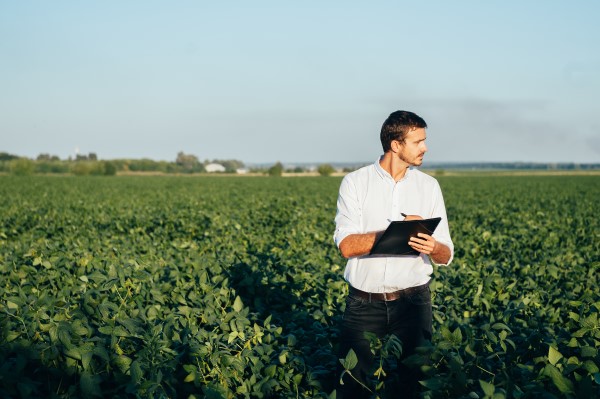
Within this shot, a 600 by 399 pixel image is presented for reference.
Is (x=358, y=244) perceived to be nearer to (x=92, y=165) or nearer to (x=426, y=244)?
(x=426, y=244)

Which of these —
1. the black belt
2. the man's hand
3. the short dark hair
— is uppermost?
the short dark hair

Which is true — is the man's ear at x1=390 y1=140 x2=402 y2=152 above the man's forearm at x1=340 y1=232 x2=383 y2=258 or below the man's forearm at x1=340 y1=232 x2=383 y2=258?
above

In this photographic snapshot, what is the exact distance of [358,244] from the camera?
3459 mm

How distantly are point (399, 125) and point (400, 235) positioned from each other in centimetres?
68

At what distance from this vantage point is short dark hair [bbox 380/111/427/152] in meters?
3.51

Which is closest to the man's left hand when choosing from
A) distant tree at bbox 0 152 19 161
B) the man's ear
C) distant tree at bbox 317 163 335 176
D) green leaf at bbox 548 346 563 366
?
the man's ear

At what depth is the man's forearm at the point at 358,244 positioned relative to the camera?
3449 millimetres

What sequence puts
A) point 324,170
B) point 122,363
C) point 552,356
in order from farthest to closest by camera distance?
point 324,170 → point 122,363 → point 552,356

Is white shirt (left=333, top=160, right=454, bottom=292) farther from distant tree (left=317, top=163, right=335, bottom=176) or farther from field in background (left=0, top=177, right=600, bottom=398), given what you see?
distant tree (left=317, top=163, right=335, bottom=176)

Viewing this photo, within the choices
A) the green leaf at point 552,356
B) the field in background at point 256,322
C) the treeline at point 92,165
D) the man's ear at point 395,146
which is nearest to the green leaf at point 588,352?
the field in background at point 256,322

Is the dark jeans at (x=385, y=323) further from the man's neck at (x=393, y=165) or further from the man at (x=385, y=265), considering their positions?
the man's neck at (x=393, y=165)

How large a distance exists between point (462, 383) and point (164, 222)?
45.5 feet

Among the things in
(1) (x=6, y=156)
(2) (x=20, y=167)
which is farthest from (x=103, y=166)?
(1) (x=6, y=156)

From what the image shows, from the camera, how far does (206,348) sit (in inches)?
131
